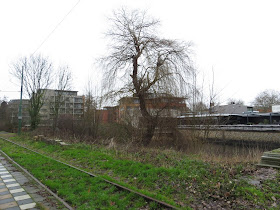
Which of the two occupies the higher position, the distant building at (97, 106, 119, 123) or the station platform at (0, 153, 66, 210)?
the distant building at (97, 106, 119, 123)

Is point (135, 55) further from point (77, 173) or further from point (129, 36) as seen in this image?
point (77, 173)

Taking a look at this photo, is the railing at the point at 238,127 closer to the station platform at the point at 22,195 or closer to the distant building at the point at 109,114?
the distant building at the point at 109,114

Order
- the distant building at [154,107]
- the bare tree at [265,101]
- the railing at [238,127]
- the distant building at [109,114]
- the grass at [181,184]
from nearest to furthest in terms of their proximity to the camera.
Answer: the grass at [181,184] < the distant building at [154,107] < the railing at [238,127] < the distant building at [109,114] < the bare tree at [265,101]

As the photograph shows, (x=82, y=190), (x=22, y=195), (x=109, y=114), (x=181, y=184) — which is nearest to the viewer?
(x=22, y=195)

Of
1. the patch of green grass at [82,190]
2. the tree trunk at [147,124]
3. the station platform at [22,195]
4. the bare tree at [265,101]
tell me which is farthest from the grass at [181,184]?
the bare tree at [265,101]

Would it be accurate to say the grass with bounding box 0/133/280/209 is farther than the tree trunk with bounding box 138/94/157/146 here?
No

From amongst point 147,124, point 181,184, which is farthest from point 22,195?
point 147,124

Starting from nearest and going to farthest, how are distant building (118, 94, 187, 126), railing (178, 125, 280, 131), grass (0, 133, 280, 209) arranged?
grass (0, 133, 280, 209) < distant building (118, 94, 187, 126) < railing (178, 125, 280, 131)

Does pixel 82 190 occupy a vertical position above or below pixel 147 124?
below

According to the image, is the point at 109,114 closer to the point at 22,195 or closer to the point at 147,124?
the point at 147,124

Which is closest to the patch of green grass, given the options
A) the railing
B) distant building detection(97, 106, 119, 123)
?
distant building detection(97, 106, 119, 123)

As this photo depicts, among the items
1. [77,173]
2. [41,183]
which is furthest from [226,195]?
[41,183]

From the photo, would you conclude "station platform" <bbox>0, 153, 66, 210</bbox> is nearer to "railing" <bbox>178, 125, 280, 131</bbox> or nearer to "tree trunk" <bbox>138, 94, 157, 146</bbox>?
"tree trunk" <bbox>138, 94, 157, 146</bbox>

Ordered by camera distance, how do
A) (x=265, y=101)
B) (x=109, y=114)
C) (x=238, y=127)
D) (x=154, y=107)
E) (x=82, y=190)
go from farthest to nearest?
(x=265, y=101)
(x=238, y=127)
(x=109, y=114)
(x=154, y=107)
(x=82, y=190)
